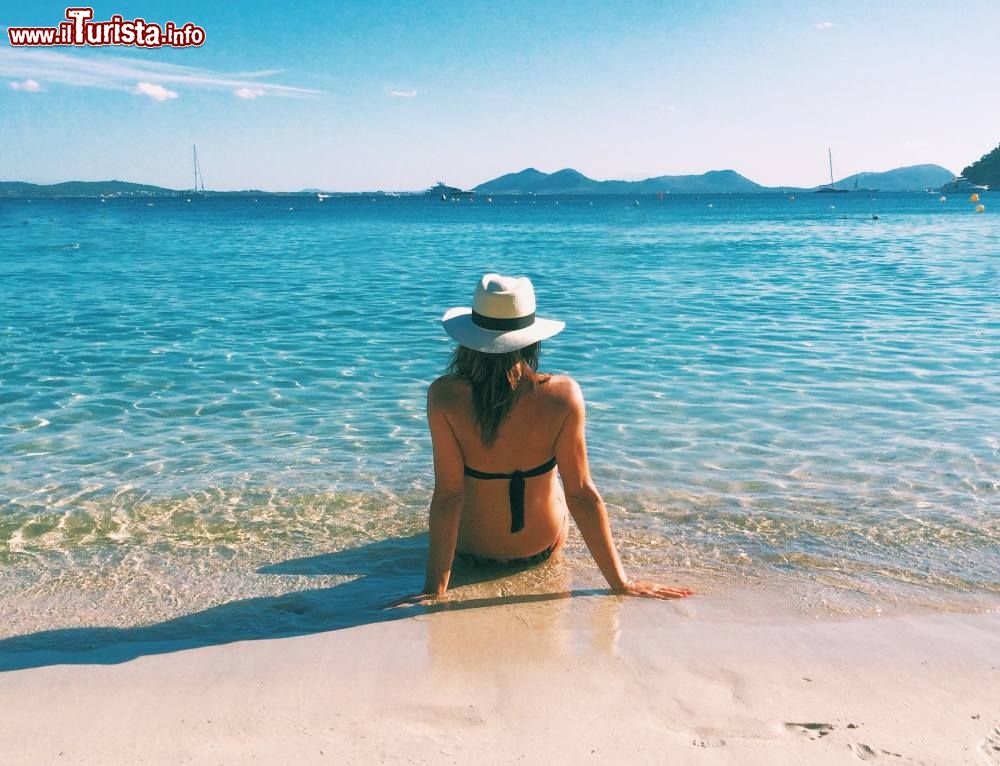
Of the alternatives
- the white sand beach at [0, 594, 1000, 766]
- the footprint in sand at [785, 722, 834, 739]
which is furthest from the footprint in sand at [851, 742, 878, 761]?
the footprint in sand at [785, 722, 834, 739]

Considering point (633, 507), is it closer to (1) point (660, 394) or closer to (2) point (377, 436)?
(2) point (377, 436)

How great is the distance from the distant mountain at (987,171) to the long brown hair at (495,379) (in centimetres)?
16913

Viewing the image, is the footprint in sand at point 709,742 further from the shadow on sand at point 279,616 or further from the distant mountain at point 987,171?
the distant mountain at point 987,171

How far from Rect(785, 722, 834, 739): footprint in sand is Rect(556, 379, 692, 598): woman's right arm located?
4.15ft

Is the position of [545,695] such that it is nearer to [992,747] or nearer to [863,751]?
[863,751]

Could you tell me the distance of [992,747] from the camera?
9.29 ft

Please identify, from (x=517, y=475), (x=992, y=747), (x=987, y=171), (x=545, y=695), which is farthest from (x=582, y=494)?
(x=987, y=171)

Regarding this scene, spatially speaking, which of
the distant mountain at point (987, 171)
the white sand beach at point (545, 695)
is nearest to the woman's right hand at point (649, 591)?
the white sand beach at point (545, 695)

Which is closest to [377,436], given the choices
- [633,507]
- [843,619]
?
[633,507]

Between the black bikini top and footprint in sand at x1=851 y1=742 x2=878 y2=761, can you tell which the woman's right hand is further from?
footprint in sand at x1=851 y1=742 x2=878 y2=761

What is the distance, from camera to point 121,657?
363cm

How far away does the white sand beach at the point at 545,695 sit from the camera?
9.34 ft

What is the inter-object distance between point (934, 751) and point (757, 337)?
9.60 meters

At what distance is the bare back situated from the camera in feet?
12.8
